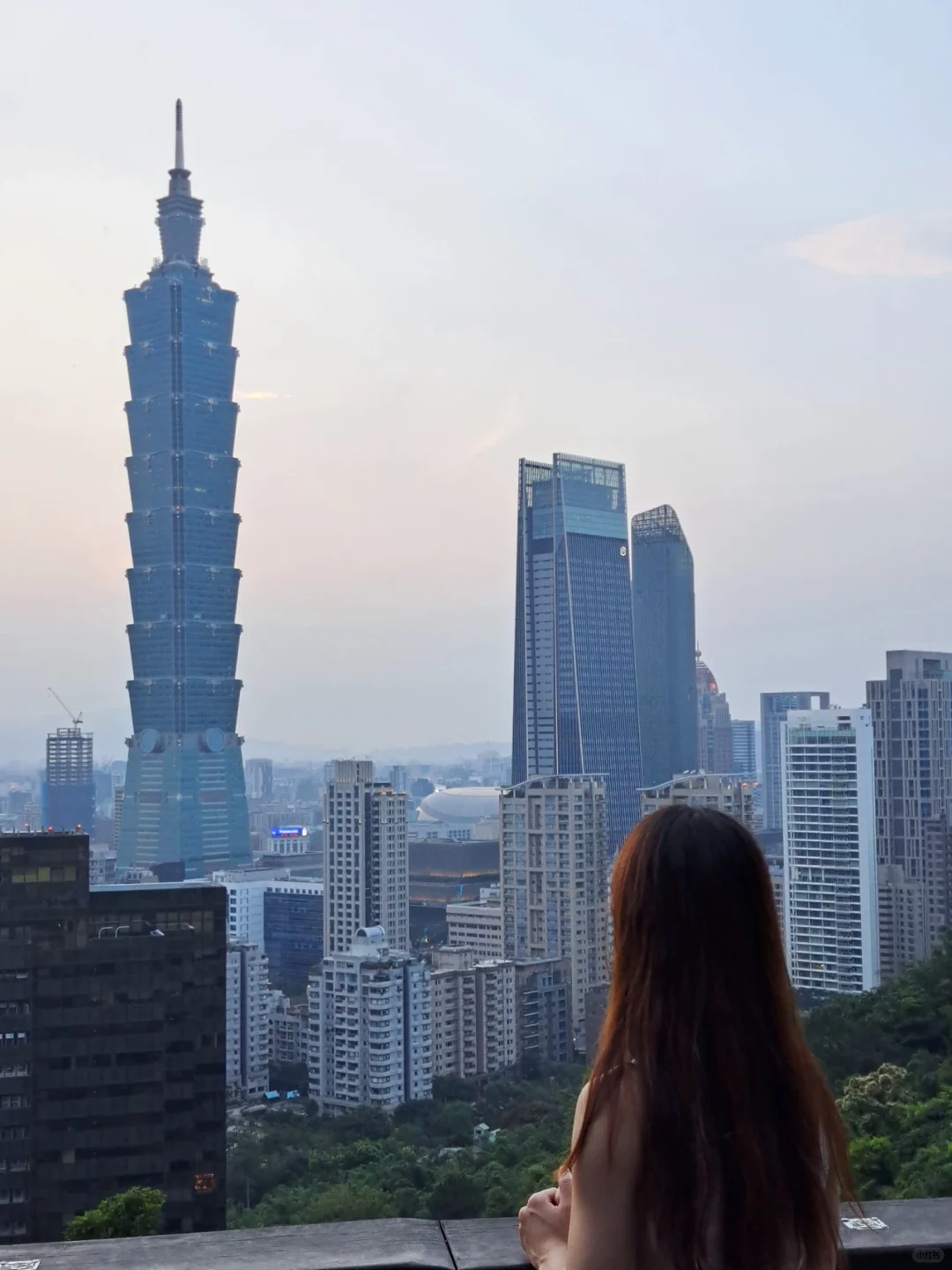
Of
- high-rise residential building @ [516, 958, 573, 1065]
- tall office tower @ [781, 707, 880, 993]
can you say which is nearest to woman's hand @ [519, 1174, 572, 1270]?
high-rise residential building @ [516, 958, 573, 1065]

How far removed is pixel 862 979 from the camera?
8.35 meters

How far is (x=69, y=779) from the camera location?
42.0 feet

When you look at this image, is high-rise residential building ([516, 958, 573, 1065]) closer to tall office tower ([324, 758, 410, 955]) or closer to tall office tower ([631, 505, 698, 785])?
tall office tower ([324, 758, 410, 955])

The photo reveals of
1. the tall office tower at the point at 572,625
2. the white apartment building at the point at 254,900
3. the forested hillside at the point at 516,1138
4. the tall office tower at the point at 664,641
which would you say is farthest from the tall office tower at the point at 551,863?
the tall office tower at the point at 572,625

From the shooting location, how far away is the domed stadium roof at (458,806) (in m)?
18.2

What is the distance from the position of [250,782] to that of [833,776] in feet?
56.7

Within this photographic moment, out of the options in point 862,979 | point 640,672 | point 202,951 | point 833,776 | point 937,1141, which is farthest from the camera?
point 640,672

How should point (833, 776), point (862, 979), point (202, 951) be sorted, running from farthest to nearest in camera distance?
1. point (833, 776)
2. point (862, 979)
3. point (202, 951)

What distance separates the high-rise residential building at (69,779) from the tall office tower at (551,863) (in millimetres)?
3815

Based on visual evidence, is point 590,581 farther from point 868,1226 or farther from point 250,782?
point 868,1226

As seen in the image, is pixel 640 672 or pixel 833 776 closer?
pixel 833 776

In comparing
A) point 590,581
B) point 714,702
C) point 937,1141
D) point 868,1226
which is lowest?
point 937,1141

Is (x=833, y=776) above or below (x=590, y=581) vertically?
Result: below

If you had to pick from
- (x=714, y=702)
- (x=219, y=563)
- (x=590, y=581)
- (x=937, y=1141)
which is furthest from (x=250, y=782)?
(x=937, y=1141)
